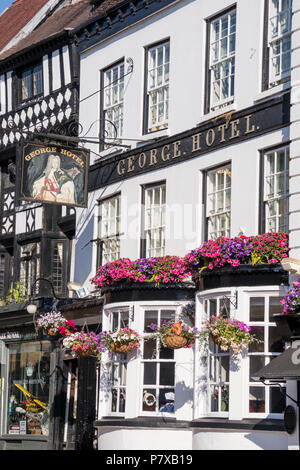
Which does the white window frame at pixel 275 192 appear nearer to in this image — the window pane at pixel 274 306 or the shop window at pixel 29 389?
the window pane at pixel 274 306

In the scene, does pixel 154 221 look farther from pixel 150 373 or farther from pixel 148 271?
pixel 150 373

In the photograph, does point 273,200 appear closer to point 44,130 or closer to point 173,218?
point 173,218

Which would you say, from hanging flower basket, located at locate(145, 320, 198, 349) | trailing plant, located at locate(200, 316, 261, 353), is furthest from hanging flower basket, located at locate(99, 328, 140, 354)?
trailing plant, located at locate(200, 316, 261, 353)

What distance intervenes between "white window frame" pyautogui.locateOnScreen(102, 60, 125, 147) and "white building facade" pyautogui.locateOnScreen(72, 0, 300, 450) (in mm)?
44

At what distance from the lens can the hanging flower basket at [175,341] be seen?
19.3m

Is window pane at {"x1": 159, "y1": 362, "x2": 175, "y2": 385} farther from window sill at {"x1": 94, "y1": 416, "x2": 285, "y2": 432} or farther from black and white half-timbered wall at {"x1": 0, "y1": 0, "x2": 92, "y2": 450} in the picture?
black and white half-timbered wall at {"x1": 0, "y1": 0, "x2": 92, "y2": 450}

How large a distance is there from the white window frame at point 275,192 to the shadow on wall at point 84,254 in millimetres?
6491

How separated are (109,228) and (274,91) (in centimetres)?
641

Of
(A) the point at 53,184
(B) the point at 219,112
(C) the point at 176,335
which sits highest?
(B) the point at 219,112

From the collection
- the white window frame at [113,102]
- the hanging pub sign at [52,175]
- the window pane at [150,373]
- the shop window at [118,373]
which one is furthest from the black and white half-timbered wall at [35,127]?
the window pane at [150,373]

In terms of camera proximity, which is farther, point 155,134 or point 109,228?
point 109,228

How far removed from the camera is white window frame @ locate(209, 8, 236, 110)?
2095 cm

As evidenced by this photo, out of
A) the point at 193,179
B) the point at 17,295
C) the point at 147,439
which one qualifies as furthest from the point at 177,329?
the point at 17,295

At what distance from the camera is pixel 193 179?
2158 cm
